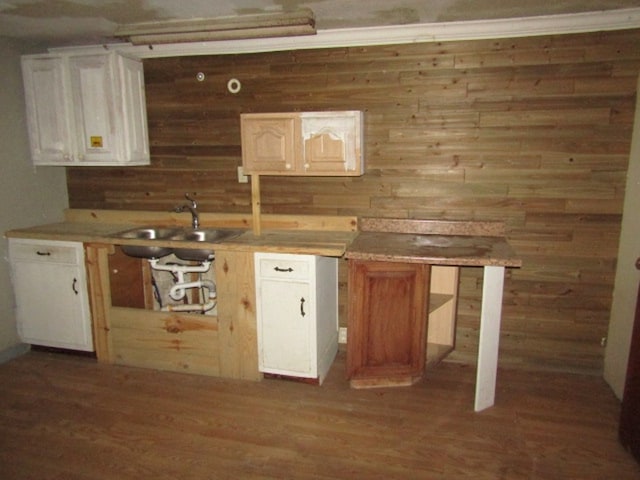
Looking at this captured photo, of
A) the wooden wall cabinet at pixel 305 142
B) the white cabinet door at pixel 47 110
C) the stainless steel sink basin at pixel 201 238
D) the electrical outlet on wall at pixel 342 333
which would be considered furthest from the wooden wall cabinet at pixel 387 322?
the white cabinet door at pixel 47 110

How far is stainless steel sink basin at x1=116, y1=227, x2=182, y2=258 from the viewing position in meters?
2.97

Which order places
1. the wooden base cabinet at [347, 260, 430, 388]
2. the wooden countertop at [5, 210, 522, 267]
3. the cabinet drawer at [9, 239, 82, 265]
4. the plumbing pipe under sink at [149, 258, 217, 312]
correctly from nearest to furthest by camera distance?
the wooden countertop at [5, 210, 522, 267], the wooden base cabinet at [347, 260, 430, 388], the cabinet drawer at [9, 239, 82, 265], the plumbing pipe under sink at [149, 258, 217, 312]

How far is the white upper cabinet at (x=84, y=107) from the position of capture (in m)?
Answer: 3.04

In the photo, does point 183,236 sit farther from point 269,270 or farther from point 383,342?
point 383,342

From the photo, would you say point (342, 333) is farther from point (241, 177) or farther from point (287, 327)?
point (241, 177)

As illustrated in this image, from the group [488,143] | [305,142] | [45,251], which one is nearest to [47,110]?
[45,251]

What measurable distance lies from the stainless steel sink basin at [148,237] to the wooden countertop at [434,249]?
129 centimetres

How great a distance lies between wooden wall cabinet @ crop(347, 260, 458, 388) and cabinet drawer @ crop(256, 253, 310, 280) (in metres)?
0.29

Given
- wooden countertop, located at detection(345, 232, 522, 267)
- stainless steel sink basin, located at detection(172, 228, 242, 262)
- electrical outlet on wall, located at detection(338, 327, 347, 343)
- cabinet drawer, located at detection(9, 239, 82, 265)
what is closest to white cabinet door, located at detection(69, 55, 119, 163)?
cabinet drawer, located at detection(9, 239, 82, 265)

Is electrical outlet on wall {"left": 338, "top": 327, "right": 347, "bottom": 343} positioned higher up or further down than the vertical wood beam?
further down

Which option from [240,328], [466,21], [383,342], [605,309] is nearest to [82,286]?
[240,328]

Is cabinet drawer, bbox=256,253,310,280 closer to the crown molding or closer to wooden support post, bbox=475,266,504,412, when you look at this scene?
wooden support post, bbox=475,266,504,412

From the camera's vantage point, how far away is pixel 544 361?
9.78 ft

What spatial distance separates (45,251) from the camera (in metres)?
3.06
